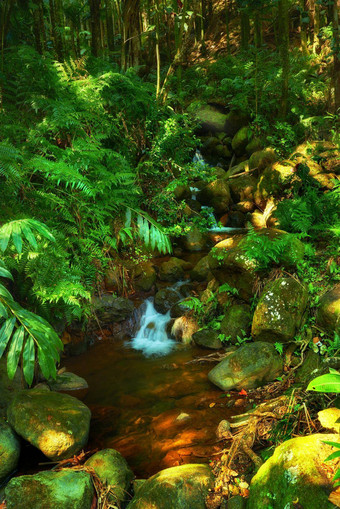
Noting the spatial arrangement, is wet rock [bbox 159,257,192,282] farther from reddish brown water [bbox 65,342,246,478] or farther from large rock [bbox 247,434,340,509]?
large rock [bbox 247,434,340,509]

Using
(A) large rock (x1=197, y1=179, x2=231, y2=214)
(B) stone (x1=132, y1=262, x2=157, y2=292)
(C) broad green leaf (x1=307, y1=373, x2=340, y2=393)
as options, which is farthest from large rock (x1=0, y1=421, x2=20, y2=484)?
(A) large rock (x1=197, y1=179, x2=231, y2=214)

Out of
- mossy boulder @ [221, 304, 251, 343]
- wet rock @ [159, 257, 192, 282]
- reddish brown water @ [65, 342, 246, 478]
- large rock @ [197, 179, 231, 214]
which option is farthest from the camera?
large rock @ [197, 179, 231, 214]

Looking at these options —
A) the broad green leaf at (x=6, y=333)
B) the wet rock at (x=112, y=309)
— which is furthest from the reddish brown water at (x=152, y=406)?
the broad green leaf at (x=6, y=333)

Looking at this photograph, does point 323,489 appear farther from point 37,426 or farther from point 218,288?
point 218,288

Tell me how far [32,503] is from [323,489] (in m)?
2.14

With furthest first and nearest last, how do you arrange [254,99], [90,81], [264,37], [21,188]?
[264,37], [254,99], [90,81], [21,188]

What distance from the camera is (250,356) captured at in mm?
4332

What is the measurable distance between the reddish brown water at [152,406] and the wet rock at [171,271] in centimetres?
190

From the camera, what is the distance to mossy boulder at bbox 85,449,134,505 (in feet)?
9.48

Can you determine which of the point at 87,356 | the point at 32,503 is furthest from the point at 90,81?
the point at 32,503

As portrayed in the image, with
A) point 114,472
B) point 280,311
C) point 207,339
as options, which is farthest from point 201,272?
point 114,472

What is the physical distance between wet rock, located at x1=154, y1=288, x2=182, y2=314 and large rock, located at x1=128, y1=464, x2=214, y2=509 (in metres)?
3.93

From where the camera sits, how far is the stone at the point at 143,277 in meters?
6.99

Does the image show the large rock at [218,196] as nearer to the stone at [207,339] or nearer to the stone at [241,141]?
the stone at [241,141]
